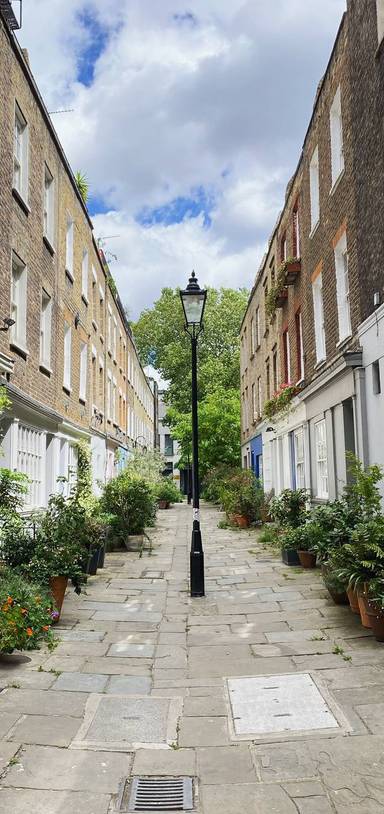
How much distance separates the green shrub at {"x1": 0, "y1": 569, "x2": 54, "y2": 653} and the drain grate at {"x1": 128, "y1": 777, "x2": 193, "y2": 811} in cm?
221

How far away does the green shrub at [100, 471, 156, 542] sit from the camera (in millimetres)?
14555

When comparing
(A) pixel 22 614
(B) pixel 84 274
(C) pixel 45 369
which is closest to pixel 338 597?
(A) pixel 22 614

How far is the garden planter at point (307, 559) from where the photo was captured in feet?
35.9

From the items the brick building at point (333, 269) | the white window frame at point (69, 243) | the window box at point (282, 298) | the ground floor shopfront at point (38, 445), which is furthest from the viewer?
the window box at point (282, 298)

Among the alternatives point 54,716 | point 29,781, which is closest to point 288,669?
point 54,716

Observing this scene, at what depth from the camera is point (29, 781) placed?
365 cm

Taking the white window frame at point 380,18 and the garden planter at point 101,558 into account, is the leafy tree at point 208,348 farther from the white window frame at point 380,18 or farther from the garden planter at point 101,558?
the white window frame at point 380,18

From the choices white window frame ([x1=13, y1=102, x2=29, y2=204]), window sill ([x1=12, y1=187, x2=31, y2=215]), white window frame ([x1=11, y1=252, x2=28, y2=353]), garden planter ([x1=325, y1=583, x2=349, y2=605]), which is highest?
white window frame ([x1=13, y1=102, x2=29, y2=204])

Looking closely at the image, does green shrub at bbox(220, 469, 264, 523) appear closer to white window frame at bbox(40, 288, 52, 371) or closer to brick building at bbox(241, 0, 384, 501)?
brick building at bbox(241, 0, 384, 501)

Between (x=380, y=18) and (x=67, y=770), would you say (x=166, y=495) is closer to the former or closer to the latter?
(x=380, y=18)

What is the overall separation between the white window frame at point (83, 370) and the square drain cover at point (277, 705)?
43.4ft

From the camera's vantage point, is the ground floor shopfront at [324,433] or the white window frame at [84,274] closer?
the ground floor shopfront at [324,433]

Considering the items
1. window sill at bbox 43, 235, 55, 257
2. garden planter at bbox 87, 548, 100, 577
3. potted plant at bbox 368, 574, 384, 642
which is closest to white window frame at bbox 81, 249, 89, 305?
window sill at bbox 43, 235, 55, 257

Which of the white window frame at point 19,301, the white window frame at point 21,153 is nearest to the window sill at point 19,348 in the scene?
the white window frame at point 19,301
